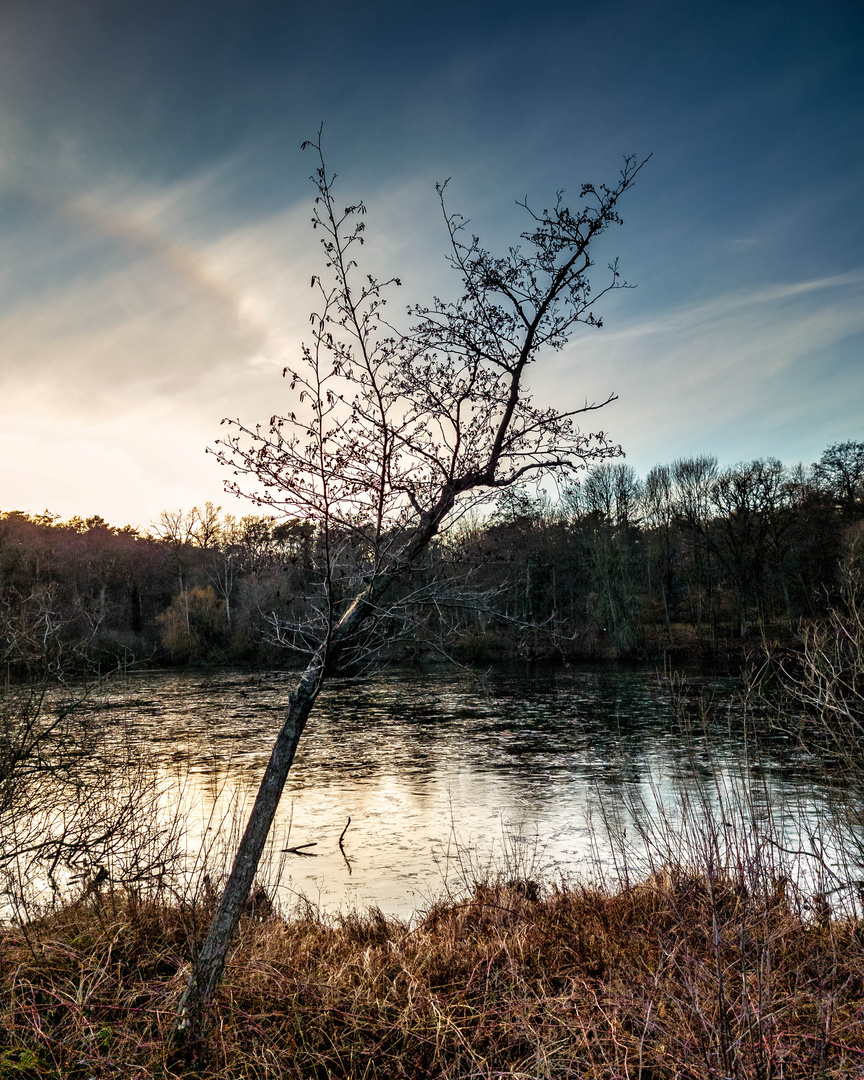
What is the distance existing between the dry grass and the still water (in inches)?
43.4

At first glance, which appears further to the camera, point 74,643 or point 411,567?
point 74,643

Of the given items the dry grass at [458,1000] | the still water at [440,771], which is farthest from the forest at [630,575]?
the dry grass at [458,1000]

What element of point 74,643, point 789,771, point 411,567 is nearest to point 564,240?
point 411,567

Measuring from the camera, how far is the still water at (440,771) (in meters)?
10.0

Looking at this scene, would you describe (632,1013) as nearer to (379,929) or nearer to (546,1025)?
(546,1025)

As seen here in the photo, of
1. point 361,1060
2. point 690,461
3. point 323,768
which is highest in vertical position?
point 690,461

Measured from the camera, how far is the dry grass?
332cm

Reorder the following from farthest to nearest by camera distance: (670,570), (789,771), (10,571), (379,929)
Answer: (670,570) < (10,571) < (789,771) < (379,929)

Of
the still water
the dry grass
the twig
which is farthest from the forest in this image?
the dry grass

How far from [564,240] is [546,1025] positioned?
4.59 m

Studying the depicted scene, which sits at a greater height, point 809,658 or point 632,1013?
point 809,658

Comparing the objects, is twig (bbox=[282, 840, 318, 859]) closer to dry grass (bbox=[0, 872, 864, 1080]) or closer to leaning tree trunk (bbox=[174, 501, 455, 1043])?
A: dry grass (bbox=[0, 872, 864, 1080])

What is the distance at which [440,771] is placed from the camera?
54.8 ft

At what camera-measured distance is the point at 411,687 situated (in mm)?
33844
